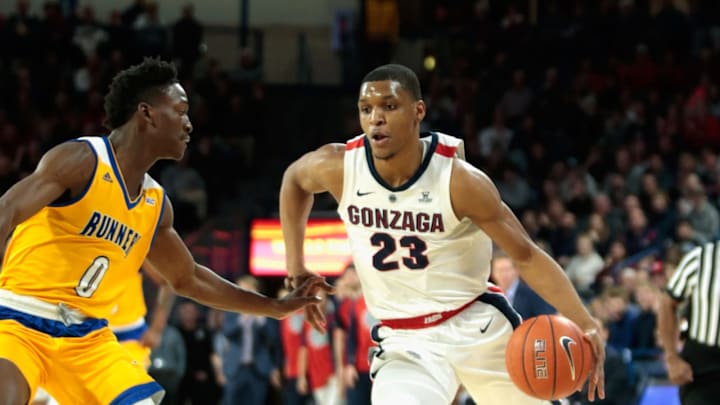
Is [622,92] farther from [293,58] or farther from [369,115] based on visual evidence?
[369,115]

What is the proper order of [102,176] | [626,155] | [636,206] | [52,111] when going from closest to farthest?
[102,176] → [636,206] → [626,155] → [52,111]

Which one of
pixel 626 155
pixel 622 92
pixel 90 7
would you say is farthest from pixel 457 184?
pixel 90 7

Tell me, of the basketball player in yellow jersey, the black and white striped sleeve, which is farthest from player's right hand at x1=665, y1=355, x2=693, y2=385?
the basketball player in yellow jersey

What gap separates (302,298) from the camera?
20.0 feet

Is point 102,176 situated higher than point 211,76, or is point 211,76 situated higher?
point 102,176

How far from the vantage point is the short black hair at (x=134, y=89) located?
5.64 m

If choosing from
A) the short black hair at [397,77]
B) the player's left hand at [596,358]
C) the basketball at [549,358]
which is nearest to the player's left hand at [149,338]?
the short black hair at [397,77]

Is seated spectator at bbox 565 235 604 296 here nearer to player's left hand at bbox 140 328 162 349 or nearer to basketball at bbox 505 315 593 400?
player's left hand at bbox 140 328 162 349

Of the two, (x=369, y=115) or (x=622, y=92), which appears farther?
(x=622, y=92)

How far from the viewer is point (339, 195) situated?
5863 millimetres

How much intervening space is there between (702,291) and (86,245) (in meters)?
3.52

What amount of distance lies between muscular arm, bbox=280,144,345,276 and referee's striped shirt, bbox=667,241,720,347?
227 cm

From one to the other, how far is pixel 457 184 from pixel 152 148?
1458mm

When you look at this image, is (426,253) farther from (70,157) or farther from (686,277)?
(686,277)
